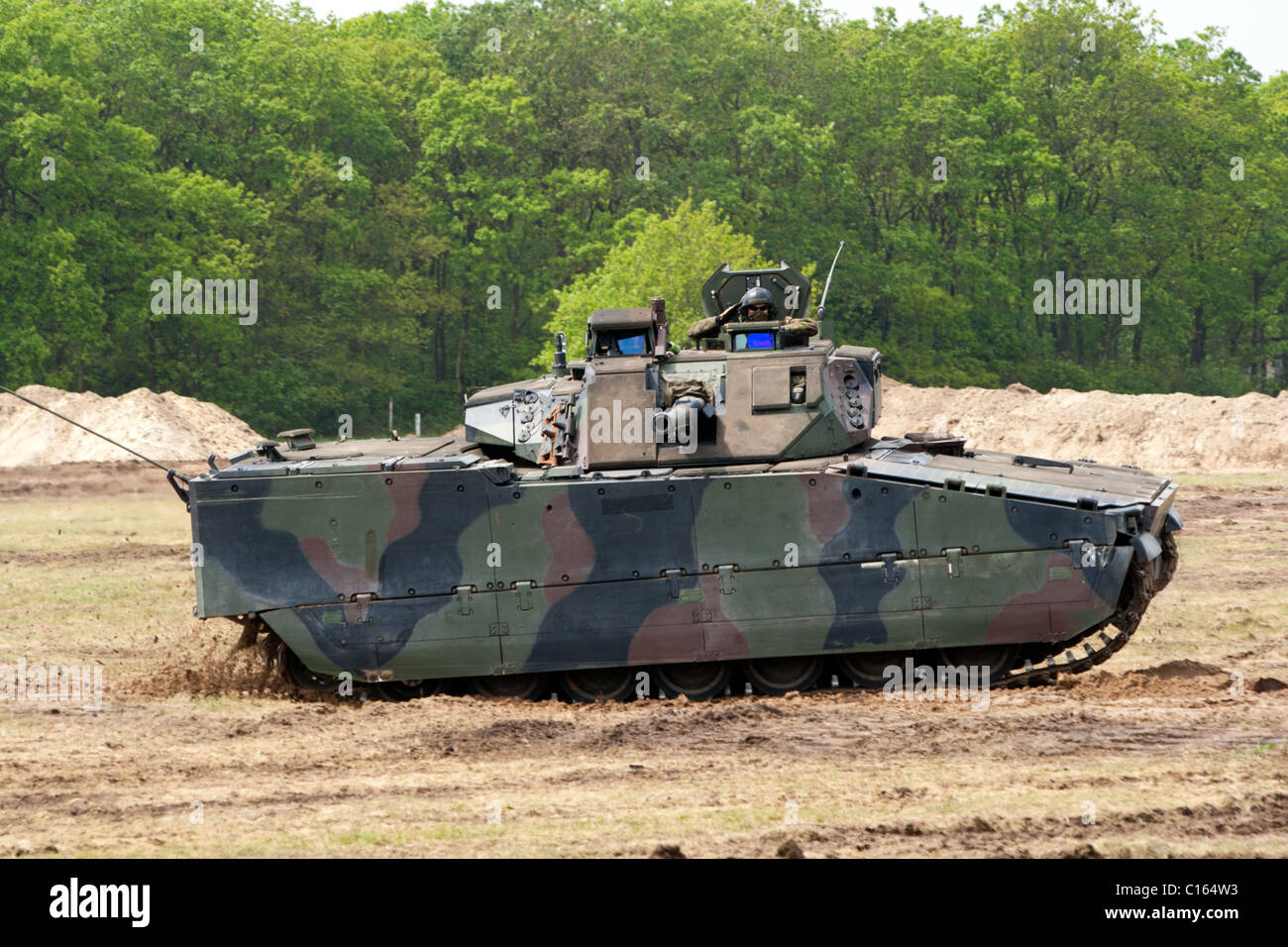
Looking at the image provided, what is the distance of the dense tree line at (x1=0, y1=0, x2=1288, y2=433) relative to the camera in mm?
54469

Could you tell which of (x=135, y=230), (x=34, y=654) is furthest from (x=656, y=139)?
(x=34, y=654)

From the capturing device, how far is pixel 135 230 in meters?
50.5

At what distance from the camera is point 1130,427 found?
128 feet

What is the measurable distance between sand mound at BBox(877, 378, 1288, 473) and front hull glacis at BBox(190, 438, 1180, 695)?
24416 mm

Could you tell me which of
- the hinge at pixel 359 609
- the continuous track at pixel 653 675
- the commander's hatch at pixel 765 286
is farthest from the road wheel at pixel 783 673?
the commander's hatch at pixel 765 286

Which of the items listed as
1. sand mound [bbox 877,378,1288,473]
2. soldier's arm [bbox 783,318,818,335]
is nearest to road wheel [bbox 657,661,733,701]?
soldier's arm [bbox 783,318,818,335]

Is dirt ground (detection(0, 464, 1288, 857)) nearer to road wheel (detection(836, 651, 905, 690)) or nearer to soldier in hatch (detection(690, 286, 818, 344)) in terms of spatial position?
road wheel (detection(836, 651, 905, 690))

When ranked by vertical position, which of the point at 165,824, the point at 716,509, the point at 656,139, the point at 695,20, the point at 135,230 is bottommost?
the point at 165,824

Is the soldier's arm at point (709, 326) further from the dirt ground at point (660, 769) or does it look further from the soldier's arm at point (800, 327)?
the dirt ground at point (660, 769)

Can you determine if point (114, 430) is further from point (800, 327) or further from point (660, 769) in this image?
point (660, 769)

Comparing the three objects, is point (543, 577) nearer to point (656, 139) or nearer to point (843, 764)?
point (843, 764)

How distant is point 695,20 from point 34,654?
55464mm

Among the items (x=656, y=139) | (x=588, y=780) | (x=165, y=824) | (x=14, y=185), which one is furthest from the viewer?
(x=656, y=139)

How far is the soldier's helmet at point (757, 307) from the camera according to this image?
52.3 ft
